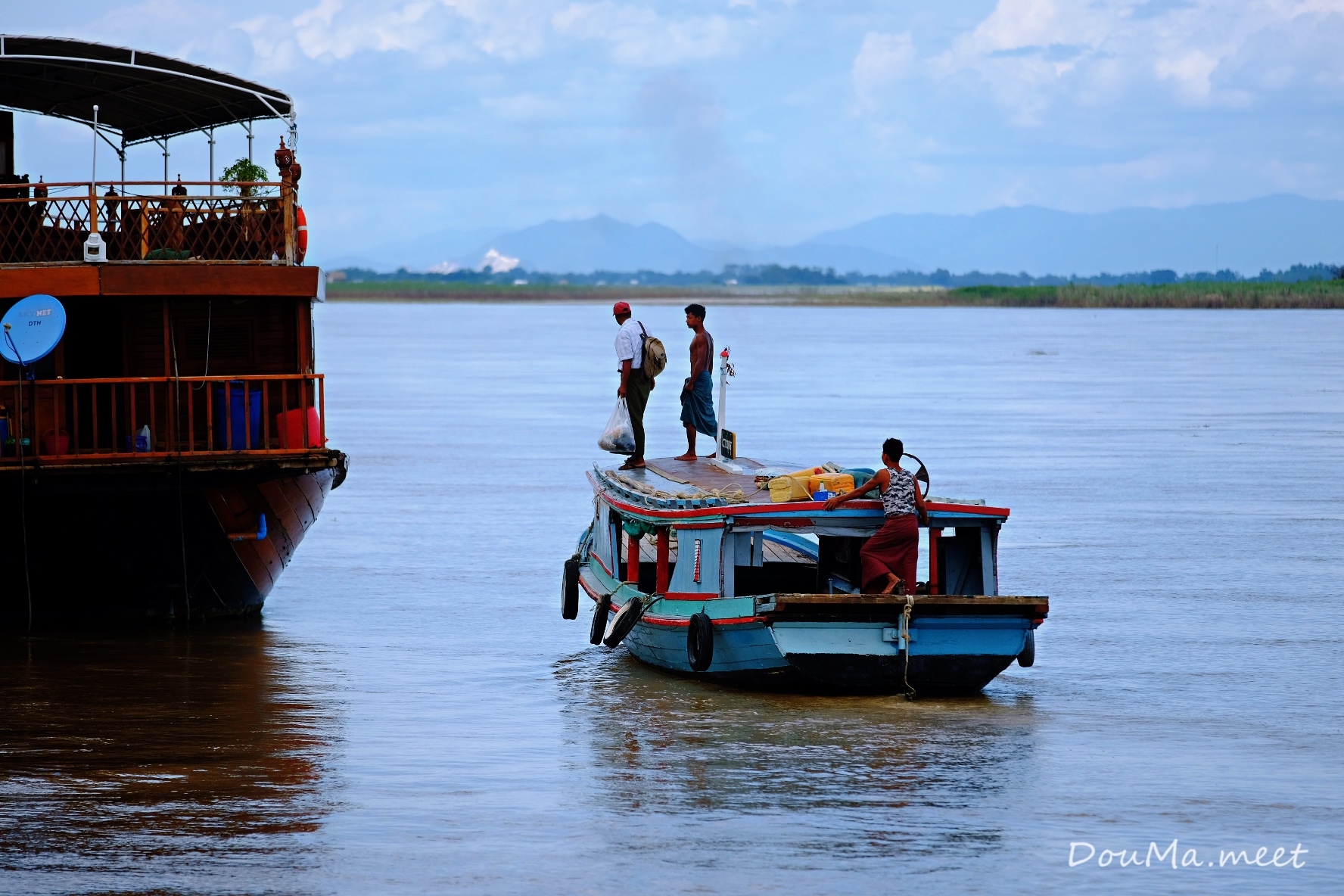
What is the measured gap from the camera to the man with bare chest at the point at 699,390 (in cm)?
1638

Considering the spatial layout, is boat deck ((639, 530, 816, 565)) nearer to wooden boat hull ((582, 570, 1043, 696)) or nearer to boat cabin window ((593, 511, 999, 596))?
boat cabin window ((593, 511, 999, 596))

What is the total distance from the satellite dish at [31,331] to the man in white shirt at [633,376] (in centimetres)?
471

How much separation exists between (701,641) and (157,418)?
19.3 ft

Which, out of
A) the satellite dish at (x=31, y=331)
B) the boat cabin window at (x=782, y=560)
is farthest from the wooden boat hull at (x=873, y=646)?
the satellite dish at (x=31, y=331)

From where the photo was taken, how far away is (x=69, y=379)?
48.3 ft

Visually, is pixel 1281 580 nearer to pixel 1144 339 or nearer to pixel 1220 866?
pixel 1220 866

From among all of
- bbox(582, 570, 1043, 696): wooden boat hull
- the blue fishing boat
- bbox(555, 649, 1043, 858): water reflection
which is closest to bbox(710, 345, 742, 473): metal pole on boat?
the blue fishing boat

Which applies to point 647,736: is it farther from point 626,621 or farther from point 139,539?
point 139,539

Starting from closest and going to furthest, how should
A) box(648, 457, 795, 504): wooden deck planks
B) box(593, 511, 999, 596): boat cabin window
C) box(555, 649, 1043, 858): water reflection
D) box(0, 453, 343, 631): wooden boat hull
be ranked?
box(555, 649, 1043, 858): water reflection → box(593, 511, 999, 596): boat cabin window → box(648, 457, 795, 504): wooden deck planks → box(0, 453, 343, 631): wooden boat hull

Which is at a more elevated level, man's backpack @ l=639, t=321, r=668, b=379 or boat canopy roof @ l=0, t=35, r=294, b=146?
boat canopy roof @ l=0, t=35, r=294, b=146

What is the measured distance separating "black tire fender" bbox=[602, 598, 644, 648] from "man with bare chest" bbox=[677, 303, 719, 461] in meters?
2.46

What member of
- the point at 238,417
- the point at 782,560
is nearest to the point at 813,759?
the point at 782,560

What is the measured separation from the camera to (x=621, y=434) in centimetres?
1605

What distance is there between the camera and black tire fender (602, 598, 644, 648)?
560 inches
